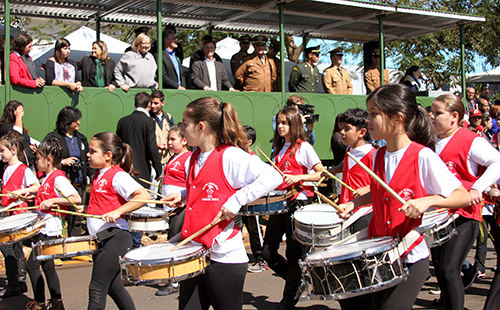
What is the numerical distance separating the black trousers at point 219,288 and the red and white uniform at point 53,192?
202cm

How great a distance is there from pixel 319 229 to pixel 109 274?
5.19 feet

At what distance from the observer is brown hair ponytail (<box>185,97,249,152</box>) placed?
307cm

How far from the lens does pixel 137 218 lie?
514 centimetres

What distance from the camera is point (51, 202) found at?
4305 mm

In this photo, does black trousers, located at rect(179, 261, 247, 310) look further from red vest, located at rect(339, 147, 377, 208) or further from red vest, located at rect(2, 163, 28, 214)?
red vest, located at rect(2, 163, 28, 214)

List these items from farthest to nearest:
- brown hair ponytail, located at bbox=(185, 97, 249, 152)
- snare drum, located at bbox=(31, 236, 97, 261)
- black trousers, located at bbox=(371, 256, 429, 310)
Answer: snare drum, located at bbox=(31, 236, 97, 261)
brown hair ponytail, located at bbox=(185, 97, 249, 152)
black trousers, located at bbox=(371, 256, 429, 310)

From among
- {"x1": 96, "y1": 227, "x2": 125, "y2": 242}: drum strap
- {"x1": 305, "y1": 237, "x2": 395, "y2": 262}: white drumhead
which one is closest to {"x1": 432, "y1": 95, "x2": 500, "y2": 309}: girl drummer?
{"x1": 305, "y1": 237, "x2": 395, "y2": 262}: white drumhead

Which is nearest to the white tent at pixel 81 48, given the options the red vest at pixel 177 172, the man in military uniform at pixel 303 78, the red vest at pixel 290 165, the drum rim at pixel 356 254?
the man in military uniform at pixel 303 78

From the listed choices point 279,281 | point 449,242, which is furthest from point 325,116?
point 449,242

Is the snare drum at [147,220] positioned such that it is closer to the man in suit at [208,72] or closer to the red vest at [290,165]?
the red vest at [290,165]

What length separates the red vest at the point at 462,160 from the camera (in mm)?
3834

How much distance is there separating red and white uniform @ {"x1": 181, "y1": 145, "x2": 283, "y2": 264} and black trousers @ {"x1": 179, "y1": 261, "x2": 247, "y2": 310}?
5cm

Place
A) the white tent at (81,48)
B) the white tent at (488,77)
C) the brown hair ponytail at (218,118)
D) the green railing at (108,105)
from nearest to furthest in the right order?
1. the brown hair ponytail at (218,118)
2. the green railing at (108,105)
3. the white tent at (81,48)
4. the white tent at (488,77)

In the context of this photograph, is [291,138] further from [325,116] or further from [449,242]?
[325,116]
